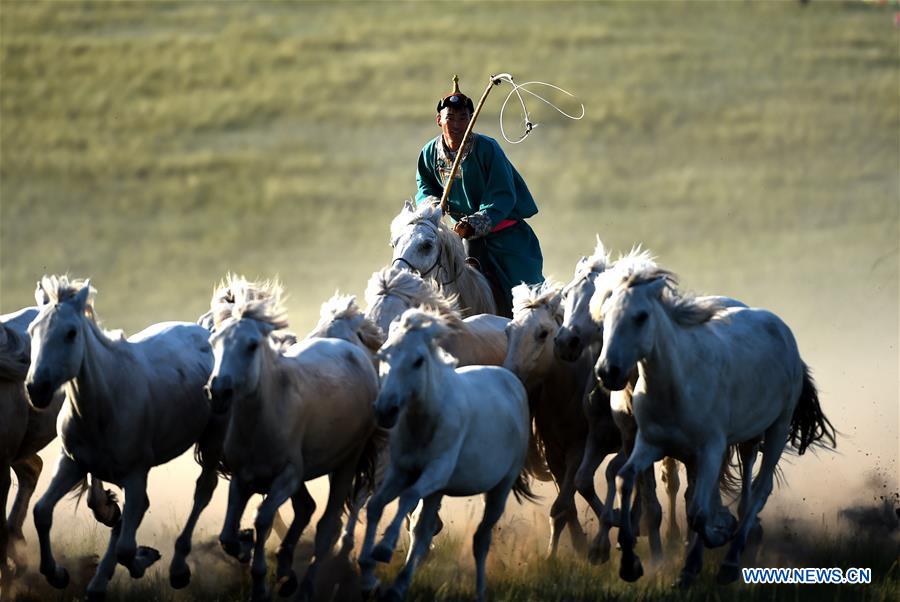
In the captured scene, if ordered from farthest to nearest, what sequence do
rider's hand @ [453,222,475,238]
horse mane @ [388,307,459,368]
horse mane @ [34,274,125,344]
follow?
1. rider's hand @ [453,222,475,238]
2. horse mane @ [34,274,125,344]
3. horse mane @ [388,307,459,368]

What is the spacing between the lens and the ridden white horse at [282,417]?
32.5 feet

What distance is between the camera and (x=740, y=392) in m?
10.8

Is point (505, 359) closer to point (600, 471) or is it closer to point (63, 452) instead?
point (63, 452)

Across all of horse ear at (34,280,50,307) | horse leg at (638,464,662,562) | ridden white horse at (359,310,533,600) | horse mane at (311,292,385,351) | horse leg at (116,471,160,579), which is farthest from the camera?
horse mane at (311,292,385,351)

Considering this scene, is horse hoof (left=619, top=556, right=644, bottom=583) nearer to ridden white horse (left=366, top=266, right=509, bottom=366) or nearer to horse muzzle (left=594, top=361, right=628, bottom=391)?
horse muzzle (left=594, top=361, right=628, bottom=391)

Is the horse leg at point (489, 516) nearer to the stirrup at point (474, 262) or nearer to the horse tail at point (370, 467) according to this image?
the horse tail at point (370, 467)

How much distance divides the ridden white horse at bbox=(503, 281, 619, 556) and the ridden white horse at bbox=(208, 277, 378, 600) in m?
1.17

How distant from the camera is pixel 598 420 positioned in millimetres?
11578

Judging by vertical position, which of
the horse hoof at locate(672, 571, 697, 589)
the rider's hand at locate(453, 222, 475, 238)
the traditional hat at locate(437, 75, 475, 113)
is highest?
the traditional hat at locate(437, 75, 475, 113)

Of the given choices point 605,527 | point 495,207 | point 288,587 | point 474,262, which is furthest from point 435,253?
point 288,587

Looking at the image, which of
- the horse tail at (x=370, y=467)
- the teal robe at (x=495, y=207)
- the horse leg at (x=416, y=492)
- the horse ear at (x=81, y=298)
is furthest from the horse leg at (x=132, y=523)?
the teal robe at (x=495, y=207)

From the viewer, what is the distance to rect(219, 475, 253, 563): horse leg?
1014 centimetres

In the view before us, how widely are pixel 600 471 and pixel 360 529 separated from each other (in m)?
3.71

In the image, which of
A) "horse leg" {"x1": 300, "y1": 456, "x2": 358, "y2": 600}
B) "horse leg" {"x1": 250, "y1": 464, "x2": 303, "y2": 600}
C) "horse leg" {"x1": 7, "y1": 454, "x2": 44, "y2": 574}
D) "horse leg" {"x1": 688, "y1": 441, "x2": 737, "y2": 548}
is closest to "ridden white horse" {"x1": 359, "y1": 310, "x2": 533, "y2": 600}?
"horse leg" {"x1": 250, "y1": 464, "x2": 303, "y2": 600}
